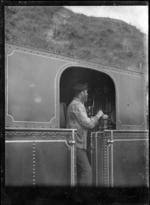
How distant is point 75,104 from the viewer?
10.8 feet

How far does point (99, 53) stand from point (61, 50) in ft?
1.17

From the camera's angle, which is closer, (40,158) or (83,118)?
(40,158)

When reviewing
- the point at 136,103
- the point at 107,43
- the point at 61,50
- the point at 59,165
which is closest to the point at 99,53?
the point at 107,43

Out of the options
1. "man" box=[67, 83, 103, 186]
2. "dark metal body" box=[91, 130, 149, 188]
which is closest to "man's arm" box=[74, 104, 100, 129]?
"man" box=[67, 83, 103, 186]

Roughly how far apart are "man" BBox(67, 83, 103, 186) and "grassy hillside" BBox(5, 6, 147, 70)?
0.33 metres

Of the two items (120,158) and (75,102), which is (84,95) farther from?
(120,158)

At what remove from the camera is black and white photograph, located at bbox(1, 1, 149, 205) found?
10.2 feet

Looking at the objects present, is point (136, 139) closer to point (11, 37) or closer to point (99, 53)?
point (99, 53)

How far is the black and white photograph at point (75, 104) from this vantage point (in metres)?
3.09

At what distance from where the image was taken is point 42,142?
3109 millimetres

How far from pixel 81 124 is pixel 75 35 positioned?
31.9 inches

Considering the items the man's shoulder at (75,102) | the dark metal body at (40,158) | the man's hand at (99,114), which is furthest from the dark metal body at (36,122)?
the man's hand at (99,114)

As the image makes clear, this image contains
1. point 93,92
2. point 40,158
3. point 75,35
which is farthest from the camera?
point 93,92

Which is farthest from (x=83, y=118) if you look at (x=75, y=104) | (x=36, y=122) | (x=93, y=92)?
(x=36, y=122)
